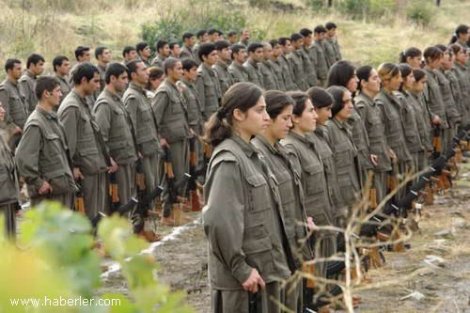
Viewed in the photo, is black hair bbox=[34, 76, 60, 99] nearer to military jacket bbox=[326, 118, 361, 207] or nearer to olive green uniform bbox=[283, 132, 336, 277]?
military jacket bbox=[326, 118, 361, 207]

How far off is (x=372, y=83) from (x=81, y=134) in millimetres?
2634

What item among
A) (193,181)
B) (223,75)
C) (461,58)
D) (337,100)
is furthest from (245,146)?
(461,58)

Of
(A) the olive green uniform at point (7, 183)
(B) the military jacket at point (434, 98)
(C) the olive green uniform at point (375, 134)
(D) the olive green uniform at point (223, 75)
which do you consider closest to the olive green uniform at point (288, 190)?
(A) the olive green uniform at point (7, 183)

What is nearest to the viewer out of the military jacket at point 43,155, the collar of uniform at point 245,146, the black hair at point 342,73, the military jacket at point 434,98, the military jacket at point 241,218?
the military jacket at point 241,218

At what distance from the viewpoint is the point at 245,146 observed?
16.0 ft

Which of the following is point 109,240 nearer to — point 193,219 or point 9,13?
point 193,219

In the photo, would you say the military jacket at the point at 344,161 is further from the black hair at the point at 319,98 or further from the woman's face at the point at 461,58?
the woman's face at the point at 461,58

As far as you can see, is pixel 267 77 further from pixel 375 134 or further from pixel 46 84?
pixel 46 84

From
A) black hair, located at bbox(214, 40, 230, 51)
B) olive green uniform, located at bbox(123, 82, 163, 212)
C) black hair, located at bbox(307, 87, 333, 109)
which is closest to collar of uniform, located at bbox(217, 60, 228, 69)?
black hair, located at bbox(214, 40, 230, 51)

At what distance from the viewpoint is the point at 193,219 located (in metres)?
10.8

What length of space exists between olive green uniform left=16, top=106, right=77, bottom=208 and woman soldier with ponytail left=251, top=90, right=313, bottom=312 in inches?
107

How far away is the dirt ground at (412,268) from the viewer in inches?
299

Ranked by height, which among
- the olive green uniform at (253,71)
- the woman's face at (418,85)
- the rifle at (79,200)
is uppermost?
the woman's face at (418,85)

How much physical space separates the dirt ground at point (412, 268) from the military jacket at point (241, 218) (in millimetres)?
1713
